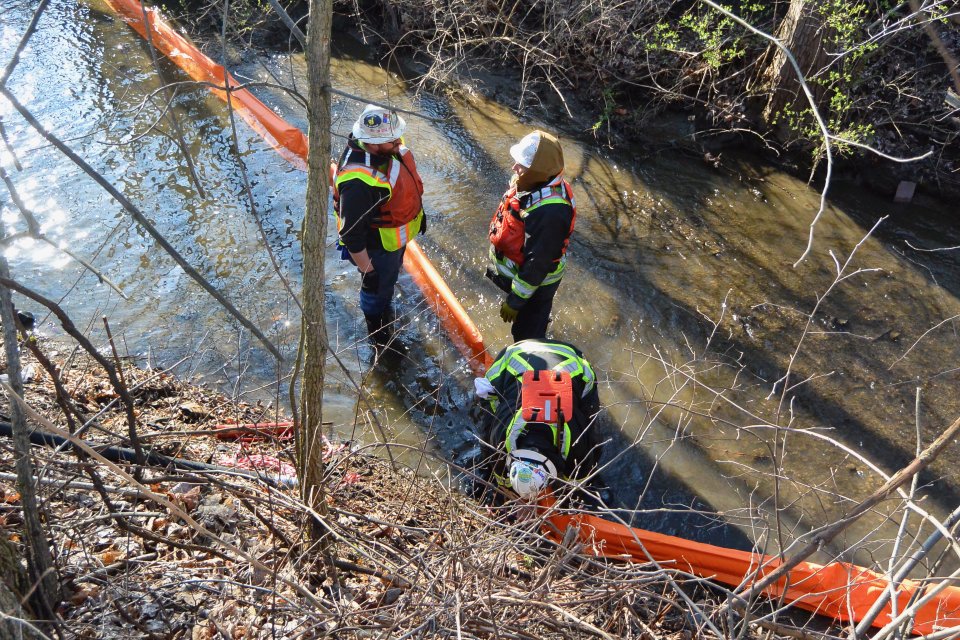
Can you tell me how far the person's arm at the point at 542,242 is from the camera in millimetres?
4105

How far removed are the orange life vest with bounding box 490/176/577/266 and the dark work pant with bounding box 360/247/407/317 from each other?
78 cm

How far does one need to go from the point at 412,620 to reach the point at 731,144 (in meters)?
6.66

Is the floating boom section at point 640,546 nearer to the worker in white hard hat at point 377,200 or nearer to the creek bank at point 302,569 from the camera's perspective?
the creek bank at point 302,569

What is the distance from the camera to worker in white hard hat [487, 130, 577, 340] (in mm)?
4078

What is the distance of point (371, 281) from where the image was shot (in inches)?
189

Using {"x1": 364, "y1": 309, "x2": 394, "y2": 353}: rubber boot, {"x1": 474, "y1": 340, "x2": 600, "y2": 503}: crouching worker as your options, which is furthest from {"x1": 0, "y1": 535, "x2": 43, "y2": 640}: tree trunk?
{"x1": 364, "y1": 309, "x2": 394, "y2": 353}: rubber boot

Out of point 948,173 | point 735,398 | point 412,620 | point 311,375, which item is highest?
point 948,173

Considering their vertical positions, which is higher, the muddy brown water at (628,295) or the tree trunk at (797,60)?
the tree trunk at (797,60)

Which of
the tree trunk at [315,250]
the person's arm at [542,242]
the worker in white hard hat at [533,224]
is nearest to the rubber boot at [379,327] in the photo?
the worker in white hard hat at [533,224]

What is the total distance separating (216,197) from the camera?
6.56 meters

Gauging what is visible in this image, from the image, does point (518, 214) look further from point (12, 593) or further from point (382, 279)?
point (12, 593)

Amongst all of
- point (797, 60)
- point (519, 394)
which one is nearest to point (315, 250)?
point (519, 394)

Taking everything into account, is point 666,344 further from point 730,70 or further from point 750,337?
point 730,70

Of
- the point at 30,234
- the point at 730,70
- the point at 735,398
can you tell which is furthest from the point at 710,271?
the point at 30,234
